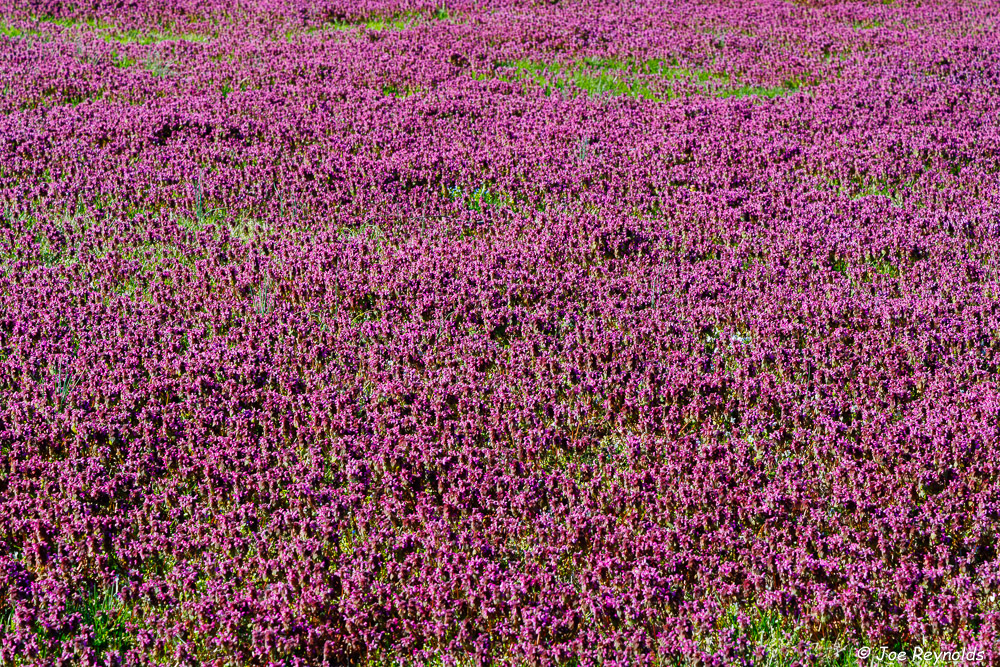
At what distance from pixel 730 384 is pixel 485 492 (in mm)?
2063

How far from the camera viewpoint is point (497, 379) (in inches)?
260

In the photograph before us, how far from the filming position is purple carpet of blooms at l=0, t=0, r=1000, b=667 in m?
4.57

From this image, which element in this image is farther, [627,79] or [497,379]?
[627,79]

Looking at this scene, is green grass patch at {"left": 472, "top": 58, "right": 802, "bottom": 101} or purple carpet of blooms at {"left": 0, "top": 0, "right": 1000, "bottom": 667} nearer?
purple carpet of blooms at {"left": 0, "top": 0, "right": 1000, "bottom": 667}

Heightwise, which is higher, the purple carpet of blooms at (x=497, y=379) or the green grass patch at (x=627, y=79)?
the green grass patch at (x=627, y=79)

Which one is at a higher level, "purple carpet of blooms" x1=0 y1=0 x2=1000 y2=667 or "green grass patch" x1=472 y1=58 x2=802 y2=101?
"green grass patch" x1=472 y1=58 x2=802 y2=101

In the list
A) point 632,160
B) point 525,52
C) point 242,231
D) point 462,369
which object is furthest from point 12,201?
point 525,52

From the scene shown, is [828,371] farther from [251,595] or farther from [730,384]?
[251,595]

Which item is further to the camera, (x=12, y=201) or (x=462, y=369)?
(x=12, y=201)

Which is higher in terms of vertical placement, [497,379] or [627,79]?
[627,79]

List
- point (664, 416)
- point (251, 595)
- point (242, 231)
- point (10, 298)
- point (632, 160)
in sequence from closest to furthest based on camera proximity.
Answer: point (251, 595) → point (664, 416) → point (10, 298) → point (242, 231) → point (632, 160)

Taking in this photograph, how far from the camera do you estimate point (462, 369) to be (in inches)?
264

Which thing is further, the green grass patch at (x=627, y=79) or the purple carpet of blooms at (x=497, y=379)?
the green grass patch at (x=627, y=79)

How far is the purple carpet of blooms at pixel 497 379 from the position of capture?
457cm
